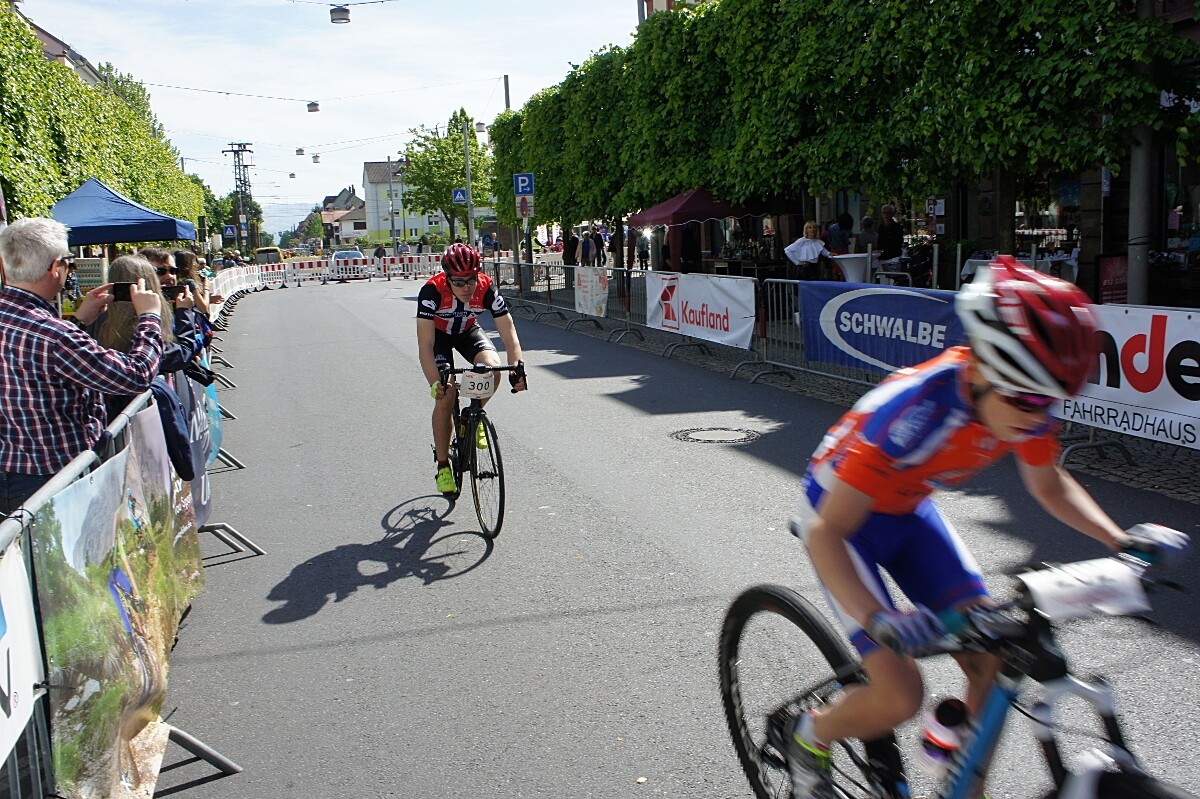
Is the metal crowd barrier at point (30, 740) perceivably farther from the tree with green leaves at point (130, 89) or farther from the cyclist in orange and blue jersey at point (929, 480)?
the tree with green leaves at point (130, 89)

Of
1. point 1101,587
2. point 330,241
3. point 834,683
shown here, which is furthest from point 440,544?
point 330,241

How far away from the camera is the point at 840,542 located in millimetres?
2771

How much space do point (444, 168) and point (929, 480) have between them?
71257mm

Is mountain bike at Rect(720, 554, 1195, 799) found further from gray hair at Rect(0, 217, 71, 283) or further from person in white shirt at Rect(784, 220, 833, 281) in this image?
person in white shirt at Rect(784, 220, 833, 281)

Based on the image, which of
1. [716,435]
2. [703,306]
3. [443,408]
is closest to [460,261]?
[443,408]

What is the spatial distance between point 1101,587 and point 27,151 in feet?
51.6

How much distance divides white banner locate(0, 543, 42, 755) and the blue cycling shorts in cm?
213

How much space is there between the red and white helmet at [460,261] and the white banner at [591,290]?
13627 millimetres

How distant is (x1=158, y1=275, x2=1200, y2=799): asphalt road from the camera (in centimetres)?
404

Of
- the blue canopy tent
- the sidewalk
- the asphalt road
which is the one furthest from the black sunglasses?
the blue canopy tent

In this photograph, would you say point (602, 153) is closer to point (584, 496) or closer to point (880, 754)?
point (584, 496)

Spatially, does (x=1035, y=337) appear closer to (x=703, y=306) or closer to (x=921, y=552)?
(x=921, y=552)

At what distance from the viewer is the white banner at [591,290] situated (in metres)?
20.8

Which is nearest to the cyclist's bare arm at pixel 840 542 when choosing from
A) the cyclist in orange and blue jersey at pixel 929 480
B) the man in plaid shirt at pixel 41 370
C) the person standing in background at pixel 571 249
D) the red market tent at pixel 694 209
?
the cyclist in orange and blue jersey at pixel 929 480
